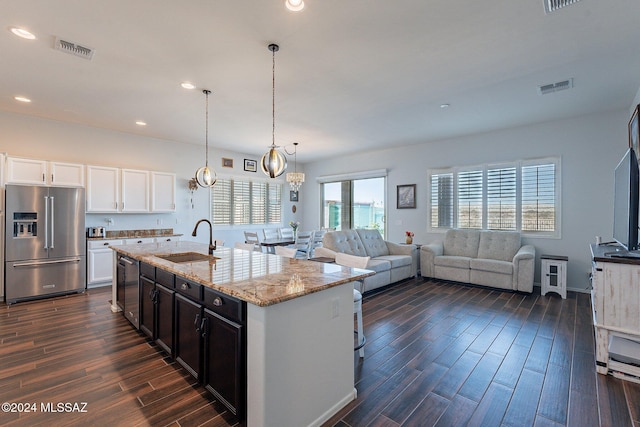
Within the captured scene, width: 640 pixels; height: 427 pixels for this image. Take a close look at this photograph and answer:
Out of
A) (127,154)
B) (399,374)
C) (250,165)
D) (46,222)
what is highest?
(250,165)

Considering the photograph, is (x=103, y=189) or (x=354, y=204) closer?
(x=103, y=189)

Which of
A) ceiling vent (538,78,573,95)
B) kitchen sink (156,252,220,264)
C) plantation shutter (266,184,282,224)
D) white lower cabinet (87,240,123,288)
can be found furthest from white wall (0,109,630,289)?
kitchen sink (156,252,220,264)

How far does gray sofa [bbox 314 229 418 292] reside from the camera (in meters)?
4.81

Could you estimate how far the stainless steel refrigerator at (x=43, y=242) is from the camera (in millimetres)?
4254

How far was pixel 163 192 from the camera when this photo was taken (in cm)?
601

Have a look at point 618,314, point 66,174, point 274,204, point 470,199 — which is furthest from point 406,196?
point 66,174

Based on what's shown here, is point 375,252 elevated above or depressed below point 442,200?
below

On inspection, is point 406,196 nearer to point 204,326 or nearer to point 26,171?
point 204,326

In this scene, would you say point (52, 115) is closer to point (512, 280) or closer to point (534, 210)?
point (512, 280)

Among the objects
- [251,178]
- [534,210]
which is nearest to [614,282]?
[534,210]

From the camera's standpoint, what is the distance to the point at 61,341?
301 centimetres

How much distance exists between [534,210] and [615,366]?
3494mm

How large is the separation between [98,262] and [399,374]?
521 centimetres

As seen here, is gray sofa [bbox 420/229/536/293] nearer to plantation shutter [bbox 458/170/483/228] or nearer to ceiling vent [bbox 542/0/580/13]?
plantation shutter [bbox 458/170/483/228]
